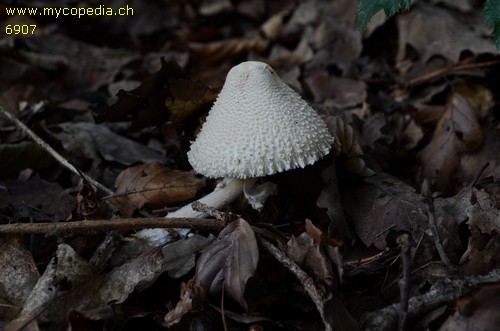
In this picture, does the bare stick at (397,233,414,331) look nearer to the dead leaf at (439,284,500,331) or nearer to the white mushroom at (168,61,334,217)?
the dead leaf at (439,284,500,331)

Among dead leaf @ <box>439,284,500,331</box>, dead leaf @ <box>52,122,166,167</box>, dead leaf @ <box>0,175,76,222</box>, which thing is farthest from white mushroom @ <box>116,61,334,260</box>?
dead leaf @ <box>52,122,166,167</box>

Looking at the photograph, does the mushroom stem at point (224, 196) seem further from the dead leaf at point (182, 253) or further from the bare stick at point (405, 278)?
the bare stick at point (405, 278)

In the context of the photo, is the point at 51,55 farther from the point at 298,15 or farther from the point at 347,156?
the point at 347,156

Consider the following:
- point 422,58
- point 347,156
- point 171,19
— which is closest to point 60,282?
point 347,156

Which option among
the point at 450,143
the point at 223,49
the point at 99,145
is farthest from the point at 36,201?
the point at 223,49

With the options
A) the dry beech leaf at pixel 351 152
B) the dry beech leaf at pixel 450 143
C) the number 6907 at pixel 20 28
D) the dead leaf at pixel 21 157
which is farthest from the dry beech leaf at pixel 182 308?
the number 6907 at pixel 20 28
